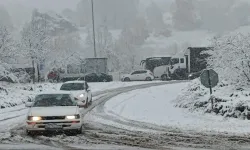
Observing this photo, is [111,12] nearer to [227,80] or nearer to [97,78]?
[97,78]

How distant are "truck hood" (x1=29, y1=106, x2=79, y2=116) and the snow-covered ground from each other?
8.26 feet

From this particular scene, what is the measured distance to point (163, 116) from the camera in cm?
2011

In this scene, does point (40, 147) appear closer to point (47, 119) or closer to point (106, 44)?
point (47, 119)

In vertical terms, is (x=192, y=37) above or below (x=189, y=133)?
above

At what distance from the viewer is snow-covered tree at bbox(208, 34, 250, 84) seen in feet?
67.8

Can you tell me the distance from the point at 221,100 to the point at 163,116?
252 centimetres

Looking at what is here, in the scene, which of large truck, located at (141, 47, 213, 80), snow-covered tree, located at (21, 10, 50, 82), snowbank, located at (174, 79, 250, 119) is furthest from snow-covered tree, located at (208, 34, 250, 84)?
snow-covered tree, located at (21, 10, 50, 82)

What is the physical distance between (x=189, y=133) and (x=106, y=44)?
88865mm

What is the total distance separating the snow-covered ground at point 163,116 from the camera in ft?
52.2

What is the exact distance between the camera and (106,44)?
336 feet

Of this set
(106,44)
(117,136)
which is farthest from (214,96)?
(106,44)

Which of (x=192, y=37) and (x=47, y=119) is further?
(x=192, y=37)

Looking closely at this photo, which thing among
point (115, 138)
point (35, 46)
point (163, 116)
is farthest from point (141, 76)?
point (115, 138)

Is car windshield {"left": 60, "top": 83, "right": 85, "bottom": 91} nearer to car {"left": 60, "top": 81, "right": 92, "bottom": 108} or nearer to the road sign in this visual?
car {"left": 60, "top": 81, "right": 92, "bottom": 108}
